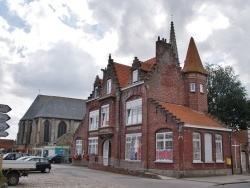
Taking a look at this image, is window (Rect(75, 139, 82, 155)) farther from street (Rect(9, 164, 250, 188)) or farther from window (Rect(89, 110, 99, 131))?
street (Rect(9, 164, 250, 188))

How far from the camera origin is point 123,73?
123ft

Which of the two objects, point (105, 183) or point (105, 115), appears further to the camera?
point (105, 115)

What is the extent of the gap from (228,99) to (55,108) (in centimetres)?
4307

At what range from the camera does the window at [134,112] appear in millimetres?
Answer: 32031

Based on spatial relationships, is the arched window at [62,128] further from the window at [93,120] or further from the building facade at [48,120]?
the window at [93,120]

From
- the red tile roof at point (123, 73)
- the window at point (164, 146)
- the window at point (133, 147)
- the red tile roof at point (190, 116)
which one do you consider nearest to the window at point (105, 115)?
the red tile roof at point (123, 73)

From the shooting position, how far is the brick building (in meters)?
27.6

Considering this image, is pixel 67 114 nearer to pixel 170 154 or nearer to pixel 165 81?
pixel 165 81

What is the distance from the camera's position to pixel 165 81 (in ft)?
108

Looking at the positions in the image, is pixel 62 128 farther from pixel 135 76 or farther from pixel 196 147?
pixel 196 147

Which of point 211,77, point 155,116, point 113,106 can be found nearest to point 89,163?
point 113,106

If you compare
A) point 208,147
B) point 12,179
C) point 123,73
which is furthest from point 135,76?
point 12,179

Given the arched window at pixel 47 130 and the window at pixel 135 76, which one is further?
the arched window at pixel 47 130

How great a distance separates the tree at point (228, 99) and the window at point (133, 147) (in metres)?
19.7
